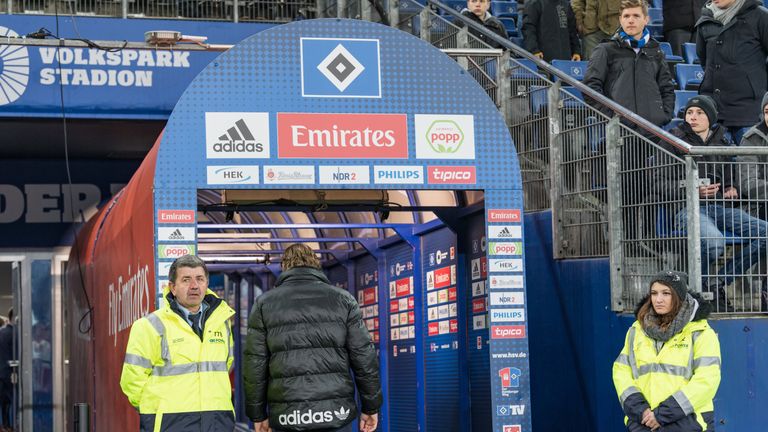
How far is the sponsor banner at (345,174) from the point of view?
9.91 m

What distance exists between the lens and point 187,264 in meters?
8.03

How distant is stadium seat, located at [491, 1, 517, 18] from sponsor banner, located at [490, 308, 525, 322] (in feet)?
26.1

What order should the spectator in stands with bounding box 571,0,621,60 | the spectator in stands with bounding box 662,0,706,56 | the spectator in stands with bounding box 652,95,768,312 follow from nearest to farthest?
1. the spectator in stands with bounding box 652,95,768,312
2. the spectator in stands with bounding box 571,0,621,60
3. the spectator in stands with bounding box 662,0,706,56

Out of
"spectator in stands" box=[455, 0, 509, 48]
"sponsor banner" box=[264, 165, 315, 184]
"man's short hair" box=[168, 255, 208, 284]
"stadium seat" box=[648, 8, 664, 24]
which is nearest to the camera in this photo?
"man's short hair" box=[168, 255, 208, 284]

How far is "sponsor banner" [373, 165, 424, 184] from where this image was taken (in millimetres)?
10008

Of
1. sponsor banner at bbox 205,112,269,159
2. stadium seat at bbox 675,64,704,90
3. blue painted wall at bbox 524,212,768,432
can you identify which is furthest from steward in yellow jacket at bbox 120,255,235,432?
stadium seat at bbox 675,64,704,90

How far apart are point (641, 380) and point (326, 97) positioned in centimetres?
316

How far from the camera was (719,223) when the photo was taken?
10016 millimetres

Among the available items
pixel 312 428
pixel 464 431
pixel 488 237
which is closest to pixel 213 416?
pixel 312 428

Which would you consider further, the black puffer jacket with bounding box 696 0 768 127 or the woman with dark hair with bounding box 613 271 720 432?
the black puffer jacket with bounding box 696 0 768 127

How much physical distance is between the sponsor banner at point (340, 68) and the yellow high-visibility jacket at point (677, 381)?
2.87m

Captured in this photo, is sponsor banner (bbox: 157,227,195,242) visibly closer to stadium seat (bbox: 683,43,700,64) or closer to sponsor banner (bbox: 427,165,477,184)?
sponsor banner (bbox: 427,165,477,184)

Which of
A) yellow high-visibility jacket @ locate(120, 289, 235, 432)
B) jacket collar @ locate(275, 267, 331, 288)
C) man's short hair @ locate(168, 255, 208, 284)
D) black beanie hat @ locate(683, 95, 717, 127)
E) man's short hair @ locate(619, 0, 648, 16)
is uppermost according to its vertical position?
man's short hair @ locate(619, 0, 648, 16)

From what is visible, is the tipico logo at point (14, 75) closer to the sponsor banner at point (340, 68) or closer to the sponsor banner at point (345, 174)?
the sponsor banner at point (340, 68)
